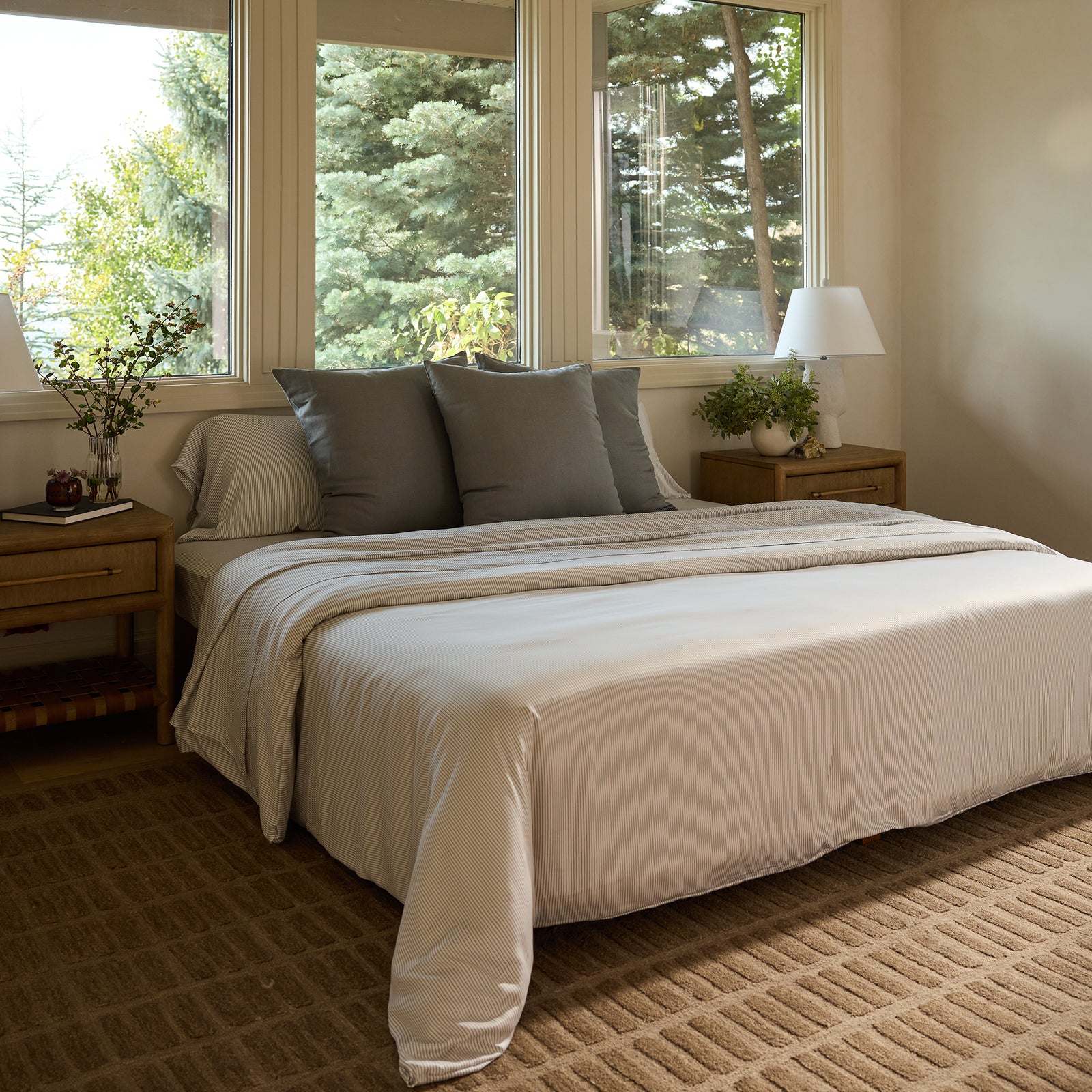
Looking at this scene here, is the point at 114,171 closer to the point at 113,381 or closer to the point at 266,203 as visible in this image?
the point at 266,203

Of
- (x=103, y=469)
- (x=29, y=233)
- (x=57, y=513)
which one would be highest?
(x=29, y=233)

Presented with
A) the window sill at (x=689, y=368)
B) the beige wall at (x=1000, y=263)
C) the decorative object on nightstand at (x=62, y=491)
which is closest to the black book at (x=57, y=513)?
the decorative object on nightstand at (x=62, y=491)

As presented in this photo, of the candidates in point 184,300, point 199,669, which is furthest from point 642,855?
point 184,300

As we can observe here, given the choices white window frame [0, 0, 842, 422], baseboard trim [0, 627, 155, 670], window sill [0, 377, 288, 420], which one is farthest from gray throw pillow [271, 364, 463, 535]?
baseboard trim [0, 627, 155, 670]

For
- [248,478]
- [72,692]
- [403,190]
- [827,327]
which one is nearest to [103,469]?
[248,478]

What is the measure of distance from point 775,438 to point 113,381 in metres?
2.33

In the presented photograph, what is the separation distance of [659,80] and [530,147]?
68cm

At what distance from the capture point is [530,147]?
425 cm

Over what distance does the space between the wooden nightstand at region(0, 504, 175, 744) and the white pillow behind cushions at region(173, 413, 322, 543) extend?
0.24 meters

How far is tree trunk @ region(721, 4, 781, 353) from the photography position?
4730 millimetres

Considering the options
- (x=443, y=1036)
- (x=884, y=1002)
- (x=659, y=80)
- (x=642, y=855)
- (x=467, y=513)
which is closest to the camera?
(x=443, y=1036)

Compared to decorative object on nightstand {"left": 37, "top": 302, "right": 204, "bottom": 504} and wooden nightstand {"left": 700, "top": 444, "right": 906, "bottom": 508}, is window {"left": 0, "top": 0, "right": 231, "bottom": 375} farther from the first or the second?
wooden nightstand {"left": 700, "top": 444, "right": 906, "bottom": 508}

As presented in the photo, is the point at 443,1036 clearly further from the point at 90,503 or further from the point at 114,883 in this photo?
the point at 90,503

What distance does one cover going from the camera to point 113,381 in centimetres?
337
